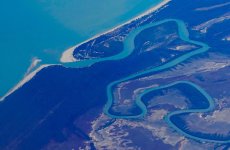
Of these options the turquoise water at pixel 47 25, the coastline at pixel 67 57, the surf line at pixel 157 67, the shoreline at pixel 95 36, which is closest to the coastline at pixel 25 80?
the coastline at pixel 67 57

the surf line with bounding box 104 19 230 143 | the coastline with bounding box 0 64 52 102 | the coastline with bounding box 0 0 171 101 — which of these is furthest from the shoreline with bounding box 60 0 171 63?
the coastline with bounding box 0 64 52 102

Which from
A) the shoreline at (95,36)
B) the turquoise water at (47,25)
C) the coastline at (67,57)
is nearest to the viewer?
the coastline at (67,57)

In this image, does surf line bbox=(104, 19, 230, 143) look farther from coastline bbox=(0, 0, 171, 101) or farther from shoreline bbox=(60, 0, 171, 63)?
coastline bbox=(0, 0, 171, 101)

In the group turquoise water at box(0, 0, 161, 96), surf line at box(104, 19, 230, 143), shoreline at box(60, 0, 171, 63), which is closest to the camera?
surf line at box(104, 19, 230, 143)

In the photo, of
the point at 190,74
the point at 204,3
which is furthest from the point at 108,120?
the point at 204,3

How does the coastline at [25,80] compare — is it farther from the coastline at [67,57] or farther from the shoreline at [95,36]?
the shoreline at [95,36]

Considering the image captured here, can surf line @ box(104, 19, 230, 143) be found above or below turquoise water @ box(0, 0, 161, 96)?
below

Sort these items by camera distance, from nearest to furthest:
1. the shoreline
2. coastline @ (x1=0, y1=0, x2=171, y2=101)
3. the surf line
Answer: the surf line < coastline @ (x1=0, y1=0, x2=171, y2=101) < the shoreline

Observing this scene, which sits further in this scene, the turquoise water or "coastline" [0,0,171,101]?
the turquoise water

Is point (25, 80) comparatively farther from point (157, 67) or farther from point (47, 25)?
point (157, 67)
